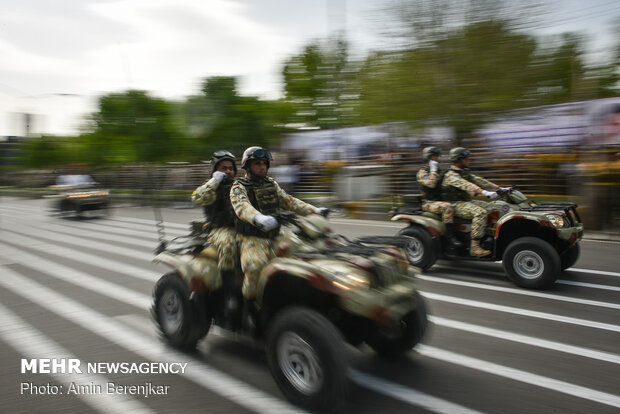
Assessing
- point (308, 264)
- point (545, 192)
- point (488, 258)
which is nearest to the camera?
point (308, 264)

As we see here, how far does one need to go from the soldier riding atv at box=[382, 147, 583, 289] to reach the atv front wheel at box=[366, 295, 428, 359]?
2.42m

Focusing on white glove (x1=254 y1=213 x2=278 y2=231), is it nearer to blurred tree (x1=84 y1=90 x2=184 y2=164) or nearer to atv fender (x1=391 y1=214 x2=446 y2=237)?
atv fender (x1=391 y1=214 x2=446 y2=237)

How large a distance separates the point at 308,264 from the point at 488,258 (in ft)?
14.9

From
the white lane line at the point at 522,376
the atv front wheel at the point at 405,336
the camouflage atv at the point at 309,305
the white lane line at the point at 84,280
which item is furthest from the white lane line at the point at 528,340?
the white lane line at the point at 84,280

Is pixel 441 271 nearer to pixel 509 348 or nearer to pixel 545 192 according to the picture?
pixel 509 348

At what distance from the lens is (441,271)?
8.03 meters

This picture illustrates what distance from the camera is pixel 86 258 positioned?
9.94 metres

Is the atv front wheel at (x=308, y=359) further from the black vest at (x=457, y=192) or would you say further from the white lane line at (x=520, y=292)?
the black vest at (x=457, y=192)

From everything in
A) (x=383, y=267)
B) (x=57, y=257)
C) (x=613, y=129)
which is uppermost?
(x=613, y=129)

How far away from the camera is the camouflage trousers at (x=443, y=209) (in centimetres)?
774

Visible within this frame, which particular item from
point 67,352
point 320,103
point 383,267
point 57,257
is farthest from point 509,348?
point 320,103

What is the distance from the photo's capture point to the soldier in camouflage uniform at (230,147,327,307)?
4000mm

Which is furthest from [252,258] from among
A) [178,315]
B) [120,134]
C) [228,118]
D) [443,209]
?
[120,134]

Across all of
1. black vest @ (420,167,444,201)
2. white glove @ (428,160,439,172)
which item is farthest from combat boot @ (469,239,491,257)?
white glove @ (428,160,439,172)
